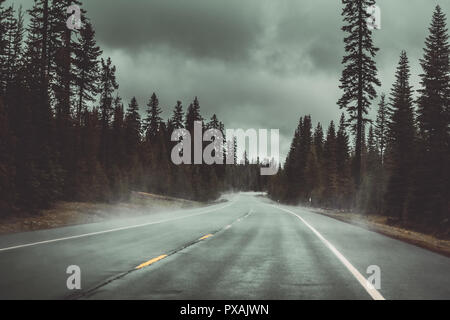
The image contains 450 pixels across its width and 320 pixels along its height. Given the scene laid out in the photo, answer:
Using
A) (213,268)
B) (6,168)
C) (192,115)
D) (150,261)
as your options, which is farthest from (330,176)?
(213,268)

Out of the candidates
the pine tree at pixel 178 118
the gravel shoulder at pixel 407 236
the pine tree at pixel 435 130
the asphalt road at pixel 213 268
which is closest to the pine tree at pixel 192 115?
the pine tree at pixel 178 118

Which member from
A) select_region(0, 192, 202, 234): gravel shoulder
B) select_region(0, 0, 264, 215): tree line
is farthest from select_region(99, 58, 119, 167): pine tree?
select_region(0, 192, 202, 234): gravel shoulder

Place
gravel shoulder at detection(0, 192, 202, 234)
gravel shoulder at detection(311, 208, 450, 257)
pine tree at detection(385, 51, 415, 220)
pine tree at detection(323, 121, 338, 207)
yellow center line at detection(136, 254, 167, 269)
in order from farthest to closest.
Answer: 1. pine tree at detection(323, 121, 338, 207)
2. pine tree at detection(385, 51, 415, 220)
3. gravel shoulder at detection(0, 192, 202, 234)
4. gravel shoulder at detection(311, 208, 450, 257)
5. yellow center line at detection(136, 254, 167, 269)

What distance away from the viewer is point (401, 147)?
178 ft

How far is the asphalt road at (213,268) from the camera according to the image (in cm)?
659

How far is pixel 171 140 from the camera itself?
101 m

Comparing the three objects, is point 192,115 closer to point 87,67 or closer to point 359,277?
point 87,67

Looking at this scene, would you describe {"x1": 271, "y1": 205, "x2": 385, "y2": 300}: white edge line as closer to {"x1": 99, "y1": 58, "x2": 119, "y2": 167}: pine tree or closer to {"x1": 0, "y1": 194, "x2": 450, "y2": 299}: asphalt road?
{"x1": 0, "y1": 194, "x2": 450, "y2": 299}: asphalt road

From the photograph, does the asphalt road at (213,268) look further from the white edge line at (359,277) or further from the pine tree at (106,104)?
the pine tree at (106,104)

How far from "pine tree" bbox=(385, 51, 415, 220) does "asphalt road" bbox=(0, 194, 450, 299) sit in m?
37.6

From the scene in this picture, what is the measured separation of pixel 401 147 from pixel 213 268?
51.2 meters

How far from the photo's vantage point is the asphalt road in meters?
6.59

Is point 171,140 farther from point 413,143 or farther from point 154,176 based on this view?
point 413,143
